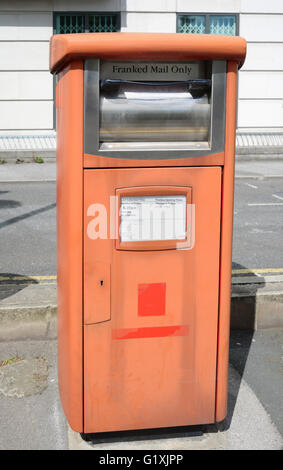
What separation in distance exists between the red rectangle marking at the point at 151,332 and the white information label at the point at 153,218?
0.44 meters

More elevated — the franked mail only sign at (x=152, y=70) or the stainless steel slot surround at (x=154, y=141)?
the franked mail only sign at (x=152, y=70)

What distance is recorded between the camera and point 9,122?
17.0m

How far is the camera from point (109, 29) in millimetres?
16906

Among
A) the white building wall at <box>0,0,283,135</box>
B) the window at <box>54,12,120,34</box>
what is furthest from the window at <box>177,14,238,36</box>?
the window at <box>54,12,120,34</box>

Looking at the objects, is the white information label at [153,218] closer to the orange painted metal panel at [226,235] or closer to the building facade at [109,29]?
the orange painted metal panel at [226,235]

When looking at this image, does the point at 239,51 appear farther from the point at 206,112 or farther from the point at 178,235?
the point at 178,235

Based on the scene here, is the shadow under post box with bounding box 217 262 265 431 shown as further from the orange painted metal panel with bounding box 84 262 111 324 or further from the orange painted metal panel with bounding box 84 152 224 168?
the orange painted metal panel with bounding box 84 152 224 168

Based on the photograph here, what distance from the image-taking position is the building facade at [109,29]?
16.6 meters

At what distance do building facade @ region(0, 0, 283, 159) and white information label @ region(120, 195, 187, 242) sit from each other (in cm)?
1416

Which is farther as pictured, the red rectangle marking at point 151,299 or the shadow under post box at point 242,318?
the shadow under post box at point 242,318

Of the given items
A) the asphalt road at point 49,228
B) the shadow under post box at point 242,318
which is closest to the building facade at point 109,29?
the asphalt road at point 49,228

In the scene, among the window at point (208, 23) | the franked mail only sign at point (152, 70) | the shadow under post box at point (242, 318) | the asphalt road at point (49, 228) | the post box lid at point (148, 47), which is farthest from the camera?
the window at point (208, 23)

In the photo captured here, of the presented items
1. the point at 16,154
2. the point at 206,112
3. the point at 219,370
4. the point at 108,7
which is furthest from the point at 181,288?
the point at 108,7

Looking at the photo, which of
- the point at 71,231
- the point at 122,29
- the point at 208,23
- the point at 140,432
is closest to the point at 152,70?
the point at 71,231
